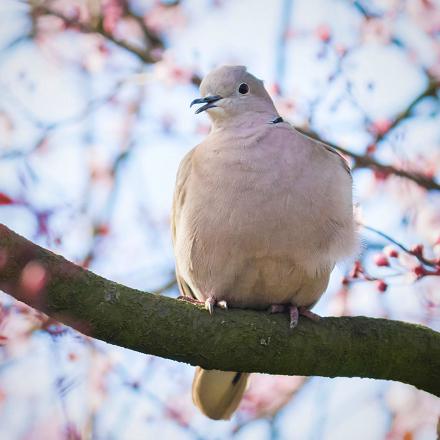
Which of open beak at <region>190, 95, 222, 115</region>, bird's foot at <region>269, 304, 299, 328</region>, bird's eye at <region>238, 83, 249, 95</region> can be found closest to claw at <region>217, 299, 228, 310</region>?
bird's foot at <region>269, 304, 299, 328</region>

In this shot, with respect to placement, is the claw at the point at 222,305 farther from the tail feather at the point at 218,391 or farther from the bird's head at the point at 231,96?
the bird's head at the point at 231,96

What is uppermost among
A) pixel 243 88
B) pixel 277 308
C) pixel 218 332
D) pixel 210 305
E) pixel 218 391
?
pixel 243 88

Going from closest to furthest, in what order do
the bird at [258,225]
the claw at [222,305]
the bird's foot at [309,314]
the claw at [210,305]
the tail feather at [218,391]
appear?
1. the claw at [210,305]
2. the claw at [222,305]
3. the bird's foot at [309,314]
4. the bird at [258,225]
5. the tail feather at [218,391]

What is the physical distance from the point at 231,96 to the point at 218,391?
1494 mm

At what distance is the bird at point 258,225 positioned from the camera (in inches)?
122

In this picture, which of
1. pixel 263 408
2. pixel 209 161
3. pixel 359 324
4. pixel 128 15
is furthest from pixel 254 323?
pixel 128 15

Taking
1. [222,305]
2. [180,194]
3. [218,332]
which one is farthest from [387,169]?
[218,332]

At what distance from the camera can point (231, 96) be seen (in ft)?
12.5

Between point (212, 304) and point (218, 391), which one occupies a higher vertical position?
point (212, 304)

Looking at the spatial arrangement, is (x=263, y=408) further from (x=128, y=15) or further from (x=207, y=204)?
(x=128, y=15)

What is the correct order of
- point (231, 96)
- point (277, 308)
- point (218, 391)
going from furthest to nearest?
1. point (231, 96)
2. point (218, 391)
3. point (277, 308)

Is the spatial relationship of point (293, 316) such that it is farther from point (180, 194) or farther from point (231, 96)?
point (231, 96)

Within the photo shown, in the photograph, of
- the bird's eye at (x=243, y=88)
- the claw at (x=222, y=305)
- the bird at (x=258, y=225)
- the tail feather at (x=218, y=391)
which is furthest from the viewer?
the bird's eye at (x=243, y=88)

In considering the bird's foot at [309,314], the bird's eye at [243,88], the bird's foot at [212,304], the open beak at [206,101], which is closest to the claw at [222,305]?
the bird's foot at [212,304]
